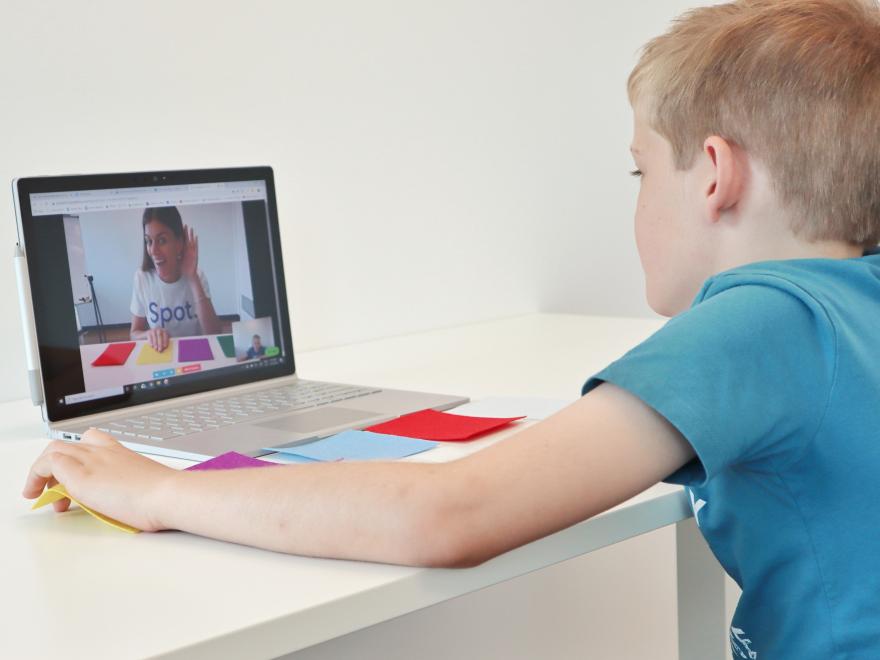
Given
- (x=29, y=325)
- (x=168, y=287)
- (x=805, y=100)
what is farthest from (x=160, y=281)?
(x=805, y=100)

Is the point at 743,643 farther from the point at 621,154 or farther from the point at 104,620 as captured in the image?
the point at 621,154

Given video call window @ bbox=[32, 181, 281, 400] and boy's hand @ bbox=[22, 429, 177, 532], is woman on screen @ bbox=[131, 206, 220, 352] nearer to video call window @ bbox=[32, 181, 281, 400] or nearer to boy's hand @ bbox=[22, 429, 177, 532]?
video call window @ bbox=[32, 181, 281, 400]

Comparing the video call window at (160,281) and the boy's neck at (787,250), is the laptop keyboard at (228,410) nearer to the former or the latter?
the video call window at (160,281)

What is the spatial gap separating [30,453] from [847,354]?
0.74 m

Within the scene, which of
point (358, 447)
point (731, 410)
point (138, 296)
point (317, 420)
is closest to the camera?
point (731, 410)

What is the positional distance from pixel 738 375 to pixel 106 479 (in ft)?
1.40

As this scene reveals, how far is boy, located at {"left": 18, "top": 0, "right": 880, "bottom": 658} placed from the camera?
60 cm

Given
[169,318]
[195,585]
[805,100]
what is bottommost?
[195,585]

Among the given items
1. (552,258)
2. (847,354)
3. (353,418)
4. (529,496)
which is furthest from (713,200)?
(552,258)

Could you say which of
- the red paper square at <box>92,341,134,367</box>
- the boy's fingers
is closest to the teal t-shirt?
the boy's fingers

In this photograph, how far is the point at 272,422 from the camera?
3.33 feet

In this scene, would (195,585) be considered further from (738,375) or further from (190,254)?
(190,254)

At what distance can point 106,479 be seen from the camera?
0.73 m

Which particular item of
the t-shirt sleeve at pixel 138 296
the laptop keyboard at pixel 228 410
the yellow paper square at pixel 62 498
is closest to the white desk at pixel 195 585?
the yellow paper square at pixel 62 498
